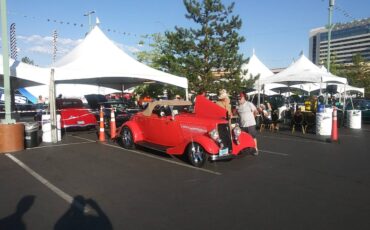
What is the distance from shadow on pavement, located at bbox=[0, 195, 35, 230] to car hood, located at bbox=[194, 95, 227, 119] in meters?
4.57

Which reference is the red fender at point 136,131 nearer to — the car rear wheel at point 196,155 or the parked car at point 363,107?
the car rear wheel at point 196,155

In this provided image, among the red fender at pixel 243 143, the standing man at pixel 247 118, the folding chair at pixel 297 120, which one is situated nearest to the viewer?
the red fender at pixel 243 143

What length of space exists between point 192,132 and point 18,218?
15.3 feet

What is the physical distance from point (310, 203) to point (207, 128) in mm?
3362

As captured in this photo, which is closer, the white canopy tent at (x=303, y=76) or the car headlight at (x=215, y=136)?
the car headlight at (x=215, y=136)

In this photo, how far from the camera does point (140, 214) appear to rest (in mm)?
5230

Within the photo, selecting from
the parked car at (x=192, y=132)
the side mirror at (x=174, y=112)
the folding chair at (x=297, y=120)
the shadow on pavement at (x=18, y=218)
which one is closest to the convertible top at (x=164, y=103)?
the parked car at (x=192, y=132)

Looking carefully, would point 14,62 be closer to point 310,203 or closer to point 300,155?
point 300,155

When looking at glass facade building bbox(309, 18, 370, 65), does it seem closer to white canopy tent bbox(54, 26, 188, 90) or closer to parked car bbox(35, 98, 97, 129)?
white canopy tent bbox(54, 26, 188, 90)

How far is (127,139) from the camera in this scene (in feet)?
36.5

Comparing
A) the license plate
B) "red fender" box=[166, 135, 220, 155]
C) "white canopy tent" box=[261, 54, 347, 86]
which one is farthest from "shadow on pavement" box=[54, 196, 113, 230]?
"white canopy tent" box=[261, 54, 347, 86]

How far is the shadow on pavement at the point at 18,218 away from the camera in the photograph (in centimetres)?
479

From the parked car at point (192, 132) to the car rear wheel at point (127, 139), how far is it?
11 centimetres

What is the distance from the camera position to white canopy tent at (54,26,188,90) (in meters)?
12.7
